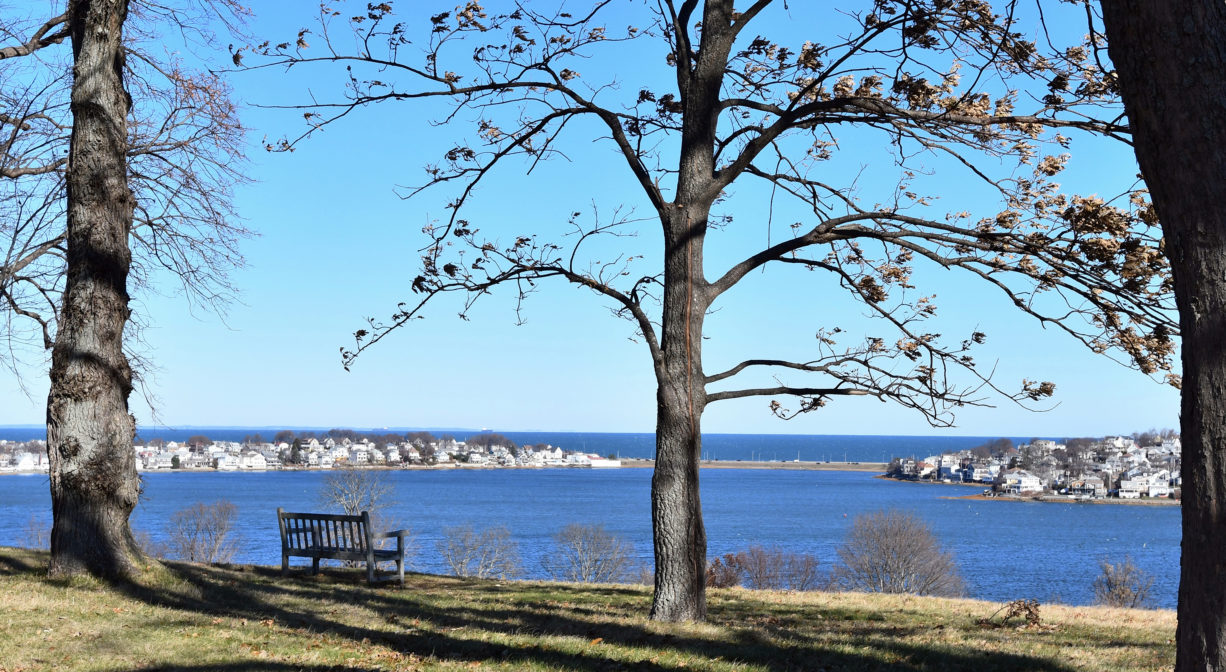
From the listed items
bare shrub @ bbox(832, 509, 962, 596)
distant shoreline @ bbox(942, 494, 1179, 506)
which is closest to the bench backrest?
bare shrub @ bbox(832, 509, 962, 596)

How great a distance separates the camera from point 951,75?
8.84 metres

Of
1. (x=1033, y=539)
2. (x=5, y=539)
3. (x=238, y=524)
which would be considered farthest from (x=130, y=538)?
(x=1033, y=539)

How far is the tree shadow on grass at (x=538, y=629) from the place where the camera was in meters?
6.14

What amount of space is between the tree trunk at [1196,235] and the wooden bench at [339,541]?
30.4 ft

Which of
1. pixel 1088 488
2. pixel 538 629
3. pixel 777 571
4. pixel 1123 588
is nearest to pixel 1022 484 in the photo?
pixel 1088 488

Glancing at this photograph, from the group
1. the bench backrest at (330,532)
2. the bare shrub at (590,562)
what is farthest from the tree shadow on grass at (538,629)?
the bare shrub at (590,562)

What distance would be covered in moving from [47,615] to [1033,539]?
8651cm

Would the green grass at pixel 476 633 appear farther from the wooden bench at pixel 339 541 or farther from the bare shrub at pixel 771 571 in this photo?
the bare shrub at pixel 771 571

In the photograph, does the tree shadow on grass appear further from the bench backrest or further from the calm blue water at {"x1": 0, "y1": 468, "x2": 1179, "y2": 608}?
the calm blue water at {"x1": 0, "y1": 468, "x2": 1179, "y2": 608}

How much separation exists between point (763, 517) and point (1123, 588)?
180 ft

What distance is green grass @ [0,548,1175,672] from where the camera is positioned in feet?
19.2

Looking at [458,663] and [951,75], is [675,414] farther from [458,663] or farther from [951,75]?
[951,75]

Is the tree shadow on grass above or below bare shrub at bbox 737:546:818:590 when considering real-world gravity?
above

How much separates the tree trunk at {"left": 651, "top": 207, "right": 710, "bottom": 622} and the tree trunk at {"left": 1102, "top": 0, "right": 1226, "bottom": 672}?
16.2ft
